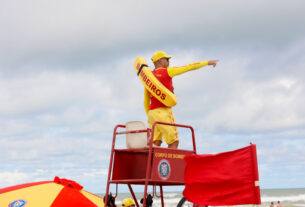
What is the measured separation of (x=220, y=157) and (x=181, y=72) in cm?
198

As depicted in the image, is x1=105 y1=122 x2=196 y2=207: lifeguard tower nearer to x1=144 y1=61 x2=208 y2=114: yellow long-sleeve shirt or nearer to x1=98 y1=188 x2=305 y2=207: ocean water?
x1=144 y1=61 x2=208 y2=114: yellow long-sleeve shirt

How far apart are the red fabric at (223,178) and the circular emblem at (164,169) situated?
0.50 m

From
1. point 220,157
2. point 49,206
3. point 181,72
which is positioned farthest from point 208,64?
point 49,206

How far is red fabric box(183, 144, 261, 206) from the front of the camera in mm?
7102

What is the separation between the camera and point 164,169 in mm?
8336

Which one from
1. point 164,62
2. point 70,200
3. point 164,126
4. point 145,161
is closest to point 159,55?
point 164,62

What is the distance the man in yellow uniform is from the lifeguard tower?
24 centimetres

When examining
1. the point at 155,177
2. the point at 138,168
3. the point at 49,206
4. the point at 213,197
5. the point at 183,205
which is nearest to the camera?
the point at 213,197

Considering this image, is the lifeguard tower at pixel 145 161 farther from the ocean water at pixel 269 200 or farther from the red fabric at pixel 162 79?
the ocean water at pixel 269 200

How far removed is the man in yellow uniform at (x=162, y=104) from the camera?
28.6ft

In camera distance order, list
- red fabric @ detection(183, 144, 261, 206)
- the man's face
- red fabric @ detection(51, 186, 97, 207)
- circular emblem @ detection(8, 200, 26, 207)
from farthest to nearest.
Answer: red fabric @ detection(51, 186, 97, 207), circular emblem @ detection(8, 200, 26, 207), the man's face, red fabric @ detection(183, 144, 261, 206)

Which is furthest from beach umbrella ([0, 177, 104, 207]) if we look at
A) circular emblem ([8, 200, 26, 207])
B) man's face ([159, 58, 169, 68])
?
man's face ([159, 58, 169, 68])

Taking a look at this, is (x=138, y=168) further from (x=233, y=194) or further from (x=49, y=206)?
(x=49, y=206)

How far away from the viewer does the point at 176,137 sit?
345 inches
